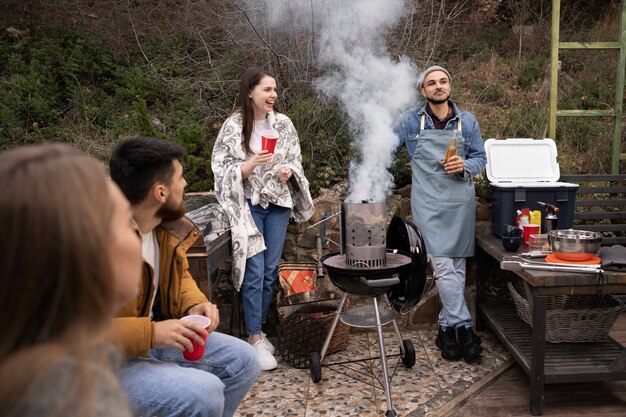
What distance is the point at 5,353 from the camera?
106 cm

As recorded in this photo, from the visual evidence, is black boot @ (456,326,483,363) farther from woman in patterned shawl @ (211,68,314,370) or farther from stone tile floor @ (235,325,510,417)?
woman in patterned shawl @ (211,68,314,370)

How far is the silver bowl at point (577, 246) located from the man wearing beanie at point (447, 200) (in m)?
0.90

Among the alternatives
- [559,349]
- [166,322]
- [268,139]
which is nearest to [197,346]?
[166,322]

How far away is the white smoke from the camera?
216 inches

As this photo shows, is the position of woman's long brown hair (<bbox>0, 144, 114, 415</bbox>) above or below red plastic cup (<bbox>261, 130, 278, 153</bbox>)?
below

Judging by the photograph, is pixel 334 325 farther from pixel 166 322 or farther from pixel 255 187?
pixel 166 322

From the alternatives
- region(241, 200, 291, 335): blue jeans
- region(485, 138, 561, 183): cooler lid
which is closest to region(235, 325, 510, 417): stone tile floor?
region(241, 200, 291, 335): blue jeans

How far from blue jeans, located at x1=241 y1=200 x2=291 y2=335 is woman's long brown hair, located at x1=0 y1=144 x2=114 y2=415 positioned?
2.93 m

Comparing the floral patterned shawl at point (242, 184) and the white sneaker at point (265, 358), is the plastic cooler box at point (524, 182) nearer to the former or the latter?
the floral patterned shawl at point (242, 184)

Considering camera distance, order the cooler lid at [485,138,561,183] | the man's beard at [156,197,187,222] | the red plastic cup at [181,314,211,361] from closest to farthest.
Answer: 1. the red plastic cup at [181,314,211,361]
2. the man's beard at [156,197,187,222]
3. the cooler lid at [485,138,561,183]

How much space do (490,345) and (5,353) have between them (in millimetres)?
3871

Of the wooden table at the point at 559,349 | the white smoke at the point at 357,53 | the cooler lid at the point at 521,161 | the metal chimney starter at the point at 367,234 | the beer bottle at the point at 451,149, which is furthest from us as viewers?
the white smoke at the point at 357,53

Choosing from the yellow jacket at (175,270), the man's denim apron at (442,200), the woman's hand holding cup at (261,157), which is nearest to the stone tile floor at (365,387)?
the man's denim apron at (442,200)

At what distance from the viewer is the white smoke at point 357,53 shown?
18.0 feet
